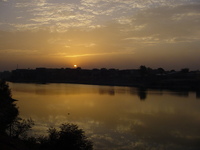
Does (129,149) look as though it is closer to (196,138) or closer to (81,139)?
(81,139)

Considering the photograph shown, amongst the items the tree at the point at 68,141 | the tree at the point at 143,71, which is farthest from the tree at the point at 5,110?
the tree at the point at 143,71

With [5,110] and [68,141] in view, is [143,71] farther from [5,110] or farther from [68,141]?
[68,141]

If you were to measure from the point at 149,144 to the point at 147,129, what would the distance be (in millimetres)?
3090

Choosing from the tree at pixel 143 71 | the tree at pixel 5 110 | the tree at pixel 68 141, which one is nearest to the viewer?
the tree at pixel 68 141

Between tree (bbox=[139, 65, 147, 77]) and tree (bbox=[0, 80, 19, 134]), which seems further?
tree (bbox=[139, 65, 147, 77])

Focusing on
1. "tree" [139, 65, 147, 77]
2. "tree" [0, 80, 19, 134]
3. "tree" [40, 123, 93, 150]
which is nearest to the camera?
"tree" [40, 123, 93, 150]

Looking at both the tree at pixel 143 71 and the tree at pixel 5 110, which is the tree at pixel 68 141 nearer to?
the tree at pixel 5 110

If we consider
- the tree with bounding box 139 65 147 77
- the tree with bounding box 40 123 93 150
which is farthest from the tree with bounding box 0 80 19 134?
the tree with bounding box 139 65 147 77

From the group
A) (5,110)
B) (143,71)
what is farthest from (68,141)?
(143,71)

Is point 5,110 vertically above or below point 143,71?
below

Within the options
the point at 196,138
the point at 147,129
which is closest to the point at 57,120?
the point at 147,129

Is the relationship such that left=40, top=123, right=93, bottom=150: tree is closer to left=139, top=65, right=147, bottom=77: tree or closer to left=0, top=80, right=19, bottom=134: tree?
left=0, top=80, right=19, bottom=134: tree

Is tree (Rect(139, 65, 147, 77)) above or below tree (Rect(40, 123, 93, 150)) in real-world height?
above

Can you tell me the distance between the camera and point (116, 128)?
611 inches
